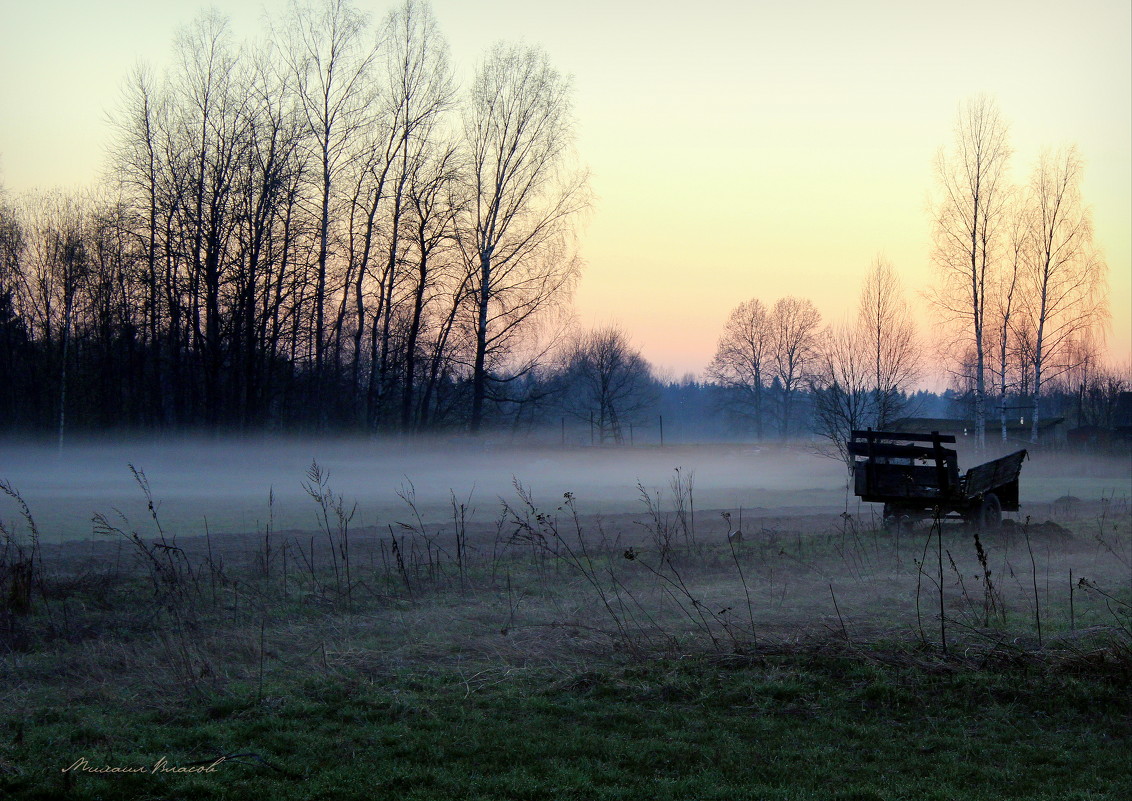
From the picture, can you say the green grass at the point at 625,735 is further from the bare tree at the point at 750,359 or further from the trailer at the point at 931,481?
A: the bare tree at the point at 750,359

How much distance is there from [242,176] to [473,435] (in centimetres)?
1317

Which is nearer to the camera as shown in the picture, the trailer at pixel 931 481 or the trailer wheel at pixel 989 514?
the trailer at pixel 931 481

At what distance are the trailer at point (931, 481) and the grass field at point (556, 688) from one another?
4340 millimetres

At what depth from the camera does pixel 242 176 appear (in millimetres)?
31750

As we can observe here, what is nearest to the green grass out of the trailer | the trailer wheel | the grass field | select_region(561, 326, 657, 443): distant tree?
the grass field

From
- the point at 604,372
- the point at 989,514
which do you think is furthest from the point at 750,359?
the point at 989,514

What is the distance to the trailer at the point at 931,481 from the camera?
15.8m

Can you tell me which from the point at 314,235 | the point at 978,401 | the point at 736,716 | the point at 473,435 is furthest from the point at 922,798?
the point at 978,401

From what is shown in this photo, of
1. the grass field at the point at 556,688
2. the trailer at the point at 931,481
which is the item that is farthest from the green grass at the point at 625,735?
the trailer at the point at 931,481

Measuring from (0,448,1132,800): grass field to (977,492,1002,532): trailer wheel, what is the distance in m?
4.66

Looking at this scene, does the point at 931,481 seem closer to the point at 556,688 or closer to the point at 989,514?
the point at 989,514

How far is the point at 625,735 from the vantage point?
538 cm

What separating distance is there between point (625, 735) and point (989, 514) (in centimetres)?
1361

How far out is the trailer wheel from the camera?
16297 millimetres
